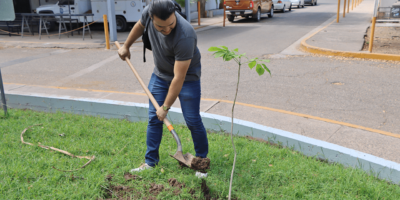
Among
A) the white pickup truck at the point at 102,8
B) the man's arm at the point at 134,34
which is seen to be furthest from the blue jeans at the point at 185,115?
the white pickup truck at the point at 102,8

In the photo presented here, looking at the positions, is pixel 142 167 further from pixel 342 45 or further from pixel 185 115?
pixel 342 45

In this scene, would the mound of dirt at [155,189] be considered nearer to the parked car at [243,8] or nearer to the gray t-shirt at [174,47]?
the gray t-shirt at [174,47]

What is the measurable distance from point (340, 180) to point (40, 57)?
Answer: 29.9 ft

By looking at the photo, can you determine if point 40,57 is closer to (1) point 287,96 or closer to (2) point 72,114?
(2) point 72,114

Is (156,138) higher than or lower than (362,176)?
higher

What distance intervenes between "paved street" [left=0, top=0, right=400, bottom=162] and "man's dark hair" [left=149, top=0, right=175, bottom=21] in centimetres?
236

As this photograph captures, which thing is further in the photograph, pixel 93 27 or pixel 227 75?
pixel 93 27

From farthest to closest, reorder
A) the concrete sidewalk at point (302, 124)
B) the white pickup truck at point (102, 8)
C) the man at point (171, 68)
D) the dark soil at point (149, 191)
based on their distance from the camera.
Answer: the white pickup truck at point (102, 8)
the concrete sidewalk at point (302, 124)
the dark soil at point (149, 191)
the man at point (171, 68)

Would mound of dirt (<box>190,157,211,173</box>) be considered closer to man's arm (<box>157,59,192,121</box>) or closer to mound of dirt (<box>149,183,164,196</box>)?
mound of dirt (<box>149,183,164,196</box>)

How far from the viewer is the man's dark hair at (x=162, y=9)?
89.6 inches

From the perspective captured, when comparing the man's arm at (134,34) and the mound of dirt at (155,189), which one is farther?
the man's arm at (134,34)

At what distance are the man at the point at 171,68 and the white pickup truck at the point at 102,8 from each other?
40.0ft

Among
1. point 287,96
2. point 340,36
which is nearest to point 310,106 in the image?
point 287,96

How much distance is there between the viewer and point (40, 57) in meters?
9.60
